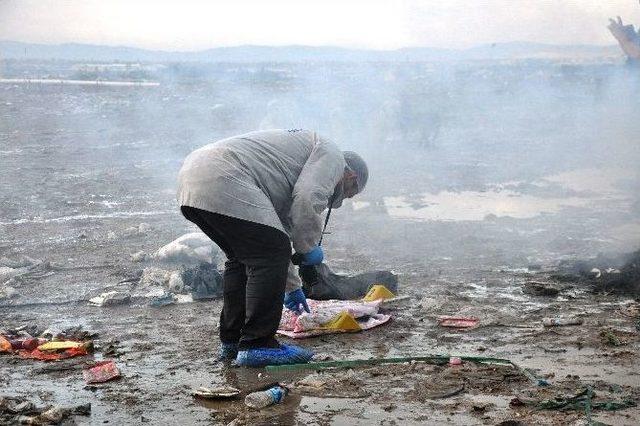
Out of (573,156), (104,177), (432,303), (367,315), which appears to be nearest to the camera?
(367,315)

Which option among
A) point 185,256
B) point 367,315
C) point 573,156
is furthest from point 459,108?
point 367,315

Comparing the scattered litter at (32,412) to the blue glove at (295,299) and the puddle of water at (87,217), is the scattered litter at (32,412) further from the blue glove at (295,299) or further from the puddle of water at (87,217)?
the puddle of water at (87,217)

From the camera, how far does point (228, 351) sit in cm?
549

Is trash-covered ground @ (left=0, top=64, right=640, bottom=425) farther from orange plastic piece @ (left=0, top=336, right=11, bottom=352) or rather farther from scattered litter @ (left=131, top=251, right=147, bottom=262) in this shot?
orange plastic piece @ (left=0, top=336, right=11, bottom=352)

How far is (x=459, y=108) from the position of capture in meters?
27.2

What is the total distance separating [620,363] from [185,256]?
4.50m

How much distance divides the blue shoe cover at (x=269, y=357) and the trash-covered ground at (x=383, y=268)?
0.23 ft

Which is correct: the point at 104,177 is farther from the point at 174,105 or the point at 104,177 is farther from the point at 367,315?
the point at 174,105

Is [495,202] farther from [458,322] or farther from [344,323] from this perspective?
[344,323]

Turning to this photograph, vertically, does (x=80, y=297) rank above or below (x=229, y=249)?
below

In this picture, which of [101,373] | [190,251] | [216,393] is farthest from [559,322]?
[190,251]

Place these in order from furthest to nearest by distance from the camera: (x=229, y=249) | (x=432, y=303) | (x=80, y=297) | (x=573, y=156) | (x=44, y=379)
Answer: (x=573, y=156) → (x=80, y=297) → (x=432, y=303) → (x=229, y=249) → (x=44, y=379)

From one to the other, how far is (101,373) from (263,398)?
1.13 metres

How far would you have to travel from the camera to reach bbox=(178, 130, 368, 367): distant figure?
16.5ft
